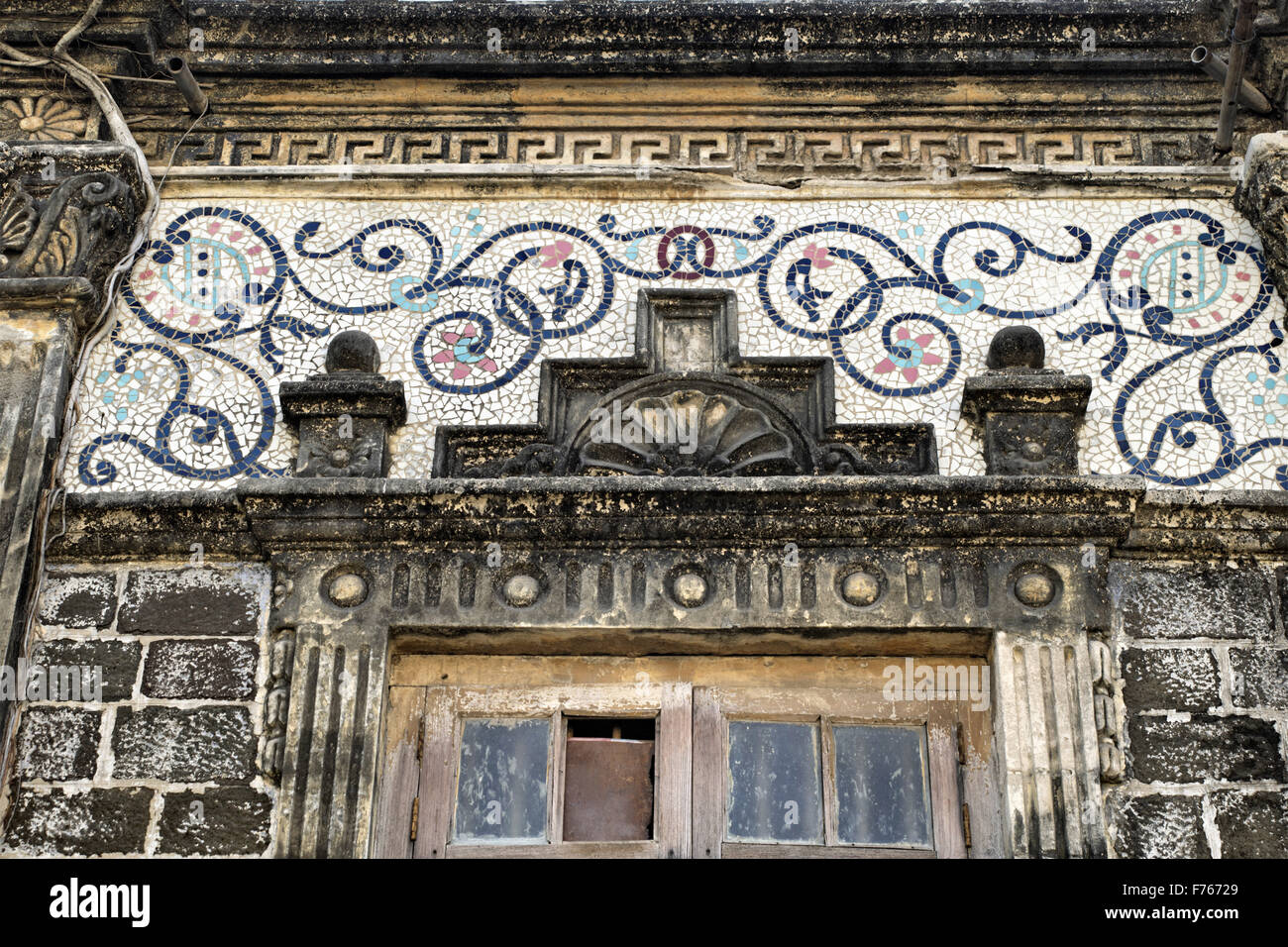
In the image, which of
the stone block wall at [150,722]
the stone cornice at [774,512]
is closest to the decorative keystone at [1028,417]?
the stone cornice at [774,512]

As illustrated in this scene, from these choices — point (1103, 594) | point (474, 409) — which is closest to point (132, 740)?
point (474, 409)

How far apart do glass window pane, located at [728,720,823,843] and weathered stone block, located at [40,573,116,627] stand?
1651mm

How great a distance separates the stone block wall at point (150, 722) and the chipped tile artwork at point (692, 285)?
35 centimetres

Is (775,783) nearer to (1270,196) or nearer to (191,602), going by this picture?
(191,602)

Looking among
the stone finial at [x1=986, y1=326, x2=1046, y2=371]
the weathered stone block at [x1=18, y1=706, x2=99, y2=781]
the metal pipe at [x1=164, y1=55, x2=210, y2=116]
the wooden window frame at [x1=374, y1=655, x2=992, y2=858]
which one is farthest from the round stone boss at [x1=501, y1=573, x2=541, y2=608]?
the metal pipe at [x1=164, y1=55, x2=210, y2=116]

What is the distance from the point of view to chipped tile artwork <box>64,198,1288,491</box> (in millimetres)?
4855

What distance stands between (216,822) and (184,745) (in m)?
0.22

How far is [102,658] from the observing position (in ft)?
14.9

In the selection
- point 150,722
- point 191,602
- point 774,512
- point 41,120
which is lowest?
point 150,722

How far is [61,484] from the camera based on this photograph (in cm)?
478

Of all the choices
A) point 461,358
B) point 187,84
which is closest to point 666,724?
point 461,358

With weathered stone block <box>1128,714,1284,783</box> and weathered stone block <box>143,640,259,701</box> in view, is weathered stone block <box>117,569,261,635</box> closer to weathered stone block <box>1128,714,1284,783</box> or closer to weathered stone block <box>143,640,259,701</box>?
weathered stone block <box>143,640,259,701</box>

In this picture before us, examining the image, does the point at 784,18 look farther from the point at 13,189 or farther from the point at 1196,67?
the point at 13,189

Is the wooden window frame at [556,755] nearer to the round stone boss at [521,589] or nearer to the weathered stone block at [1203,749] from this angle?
the round stone boss at [521,589]
